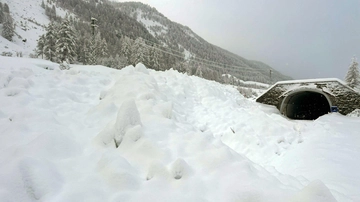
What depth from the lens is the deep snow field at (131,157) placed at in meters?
2.14

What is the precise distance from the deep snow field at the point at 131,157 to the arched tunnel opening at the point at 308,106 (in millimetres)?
11869

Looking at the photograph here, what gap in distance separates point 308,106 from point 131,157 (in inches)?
898

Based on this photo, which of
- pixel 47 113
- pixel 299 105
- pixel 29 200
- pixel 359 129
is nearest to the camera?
pixel 29 200

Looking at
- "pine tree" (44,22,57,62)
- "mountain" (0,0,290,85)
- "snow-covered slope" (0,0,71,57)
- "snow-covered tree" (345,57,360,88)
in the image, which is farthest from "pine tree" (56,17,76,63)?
"snow-covered tree" (345,57,360,88)

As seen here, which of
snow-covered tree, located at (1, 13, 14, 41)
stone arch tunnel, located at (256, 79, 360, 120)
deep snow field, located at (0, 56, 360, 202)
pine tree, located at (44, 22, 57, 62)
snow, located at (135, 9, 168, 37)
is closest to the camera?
deep snow field, located at (0, 56, 360, 202)

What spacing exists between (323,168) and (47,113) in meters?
7.34

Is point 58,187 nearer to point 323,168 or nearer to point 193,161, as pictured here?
point 193,161

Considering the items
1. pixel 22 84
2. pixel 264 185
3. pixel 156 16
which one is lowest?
pixel 22 84

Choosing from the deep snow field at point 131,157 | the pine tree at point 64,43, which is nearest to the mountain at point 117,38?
the pine tree at point 64,43

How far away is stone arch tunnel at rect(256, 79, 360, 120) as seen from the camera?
519 inches

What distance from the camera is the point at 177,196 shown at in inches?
86.7

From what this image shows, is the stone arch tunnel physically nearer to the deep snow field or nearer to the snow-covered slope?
the deep snow field

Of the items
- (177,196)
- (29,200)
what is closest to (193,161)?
(177,196)

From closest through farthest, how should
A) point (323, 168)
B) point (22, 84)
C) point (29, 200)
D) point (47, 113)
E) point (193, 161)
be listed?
point (29, 200) → point (193, 161) → point (47, 113) → point (323, 168) → point (22, 84)
